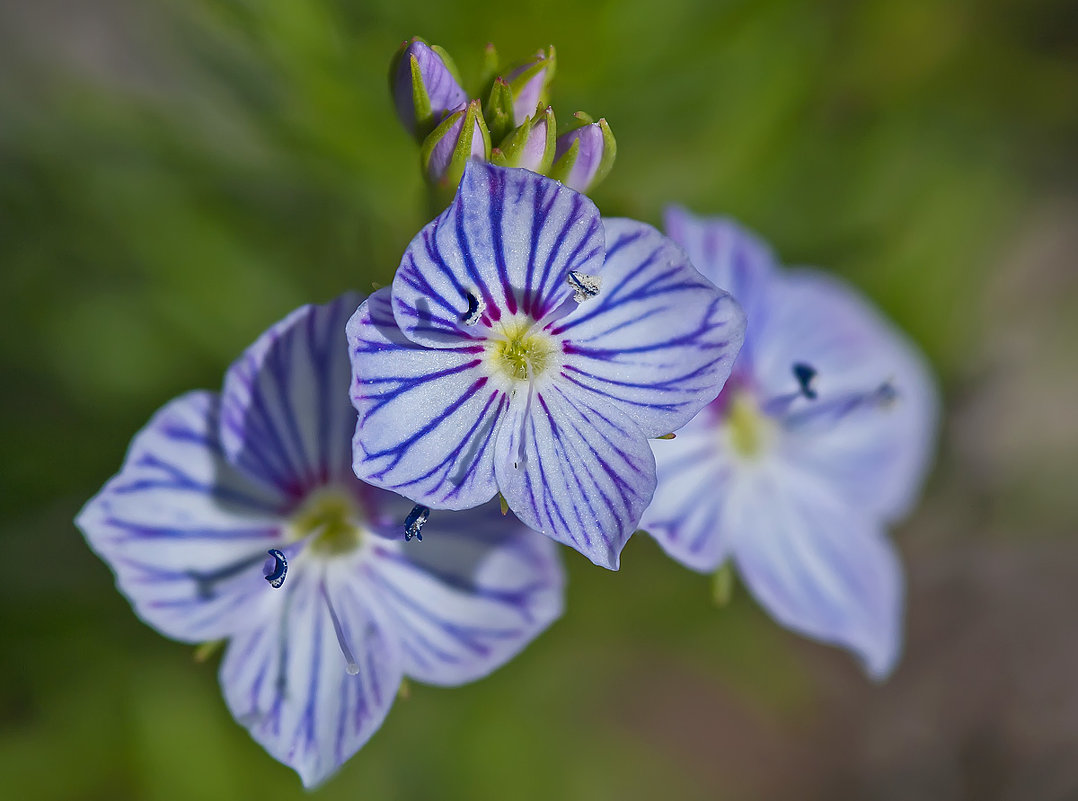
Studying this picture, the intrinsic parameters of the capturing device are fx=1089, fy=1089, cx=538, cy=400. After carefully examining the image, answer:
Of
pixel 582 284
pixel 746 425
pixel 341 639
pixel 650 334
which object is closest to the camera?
pixel 582 284

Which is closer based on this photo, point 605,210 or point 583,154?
point 583,154

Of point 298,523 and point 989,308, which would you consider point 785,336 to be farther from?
point 989,308

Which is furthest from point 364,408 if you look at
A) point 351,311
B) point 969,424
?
point 969,424

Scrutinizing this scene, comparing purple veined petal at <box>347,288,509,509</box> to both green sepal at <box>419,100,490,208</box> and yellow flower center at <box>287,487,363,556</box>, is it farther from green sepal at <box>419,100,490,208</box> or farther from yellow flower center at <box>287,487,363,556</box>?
yellow flower center at <box>287,487,363,556</box>

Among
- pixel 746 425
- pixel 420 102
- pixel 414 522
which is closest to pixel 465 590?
pixel 414 522

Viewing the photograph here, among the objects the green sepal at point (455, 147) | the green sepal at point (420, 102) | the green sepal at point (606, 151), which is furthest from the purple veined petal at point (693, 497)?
the green sepal at point (420, 102)

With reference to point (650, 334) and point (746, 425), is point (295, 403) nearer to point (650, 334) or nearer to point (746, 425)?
point (650, 334)

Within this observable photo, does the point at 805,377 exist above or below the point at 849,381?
below
